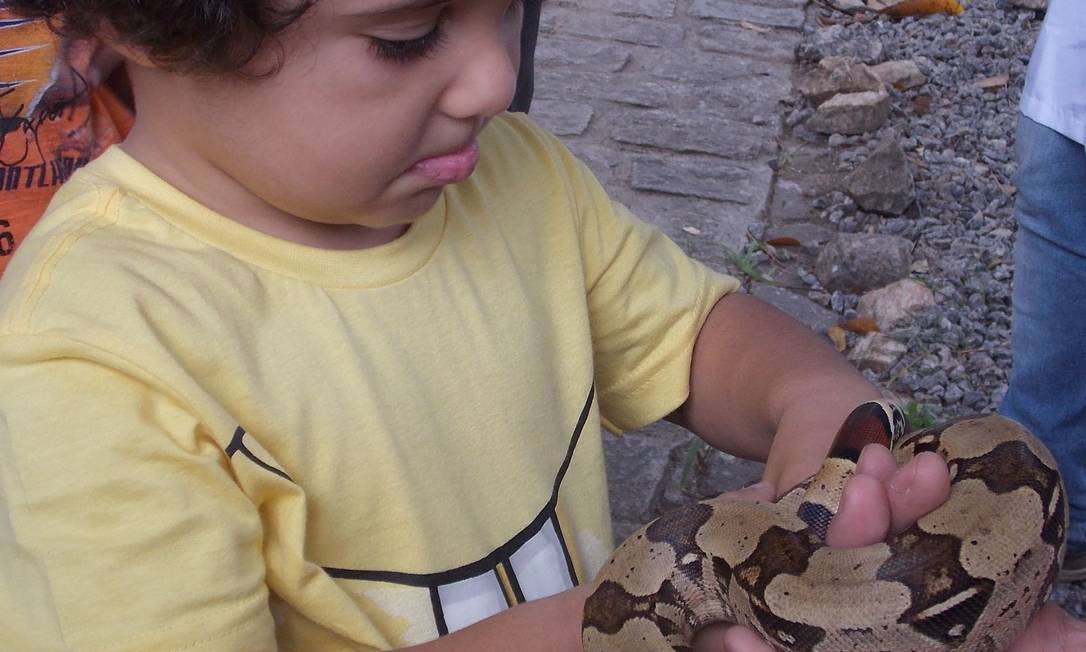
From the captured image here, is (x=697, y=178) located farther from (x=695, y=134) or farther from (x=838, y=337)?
(x=838, y=337)

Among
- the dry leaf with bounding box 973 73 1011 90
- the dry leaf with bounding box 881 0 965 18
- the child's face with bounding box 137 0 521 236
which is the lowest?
the dry leaf with bounding box 973 73 1011 90

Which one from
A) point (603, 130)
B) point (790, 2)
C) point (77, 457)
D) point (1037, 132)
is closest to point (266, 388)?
point (77, 457)

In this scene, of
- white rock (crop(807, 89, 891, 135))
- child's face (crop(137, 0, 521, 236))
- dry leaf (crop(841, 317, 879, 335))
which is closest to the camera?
child's face (crop(137, 0, 521, 236))

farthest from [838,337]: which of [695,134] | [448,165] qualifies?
[448,165]

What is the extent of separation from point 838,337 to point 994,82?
2487 mm

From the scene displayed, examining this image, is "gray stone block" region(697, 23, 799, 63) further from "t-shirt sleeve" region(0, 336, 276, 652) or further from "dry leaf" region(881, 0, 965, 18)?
"t-shirt sleeve" region(0, 336, 276, 652)

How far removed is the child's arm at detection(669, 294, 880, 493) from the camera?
1.90 m

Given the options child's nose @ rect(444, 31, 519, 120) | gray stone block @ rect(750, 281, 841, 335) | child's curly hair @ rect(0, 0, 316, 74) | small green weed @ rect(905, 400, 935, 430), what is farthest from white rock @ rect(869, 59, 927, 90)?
child's curly hair @ rect(0, 0, 316, 74)

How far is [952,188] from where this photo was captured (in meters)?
4.81

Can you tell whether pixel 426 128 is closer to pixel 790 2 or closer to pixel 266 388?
pixel 266 388

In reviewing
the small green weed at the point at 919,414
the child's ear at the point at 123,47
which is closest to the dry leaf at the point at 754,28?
the small green weed at the point at 919,414

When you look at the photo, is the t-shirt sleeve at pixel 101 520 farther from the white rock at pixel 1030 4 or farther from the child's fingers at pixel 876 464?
the white rock at pixel 1030 4

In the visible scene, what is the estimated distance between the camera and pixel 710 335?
2129mm

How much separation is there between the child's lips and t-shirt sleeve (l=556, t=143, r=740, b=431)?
51 cm
